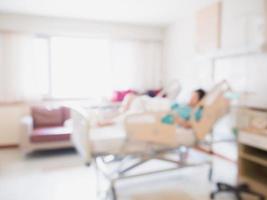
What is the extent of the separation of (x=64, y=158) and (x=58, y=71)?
173cm

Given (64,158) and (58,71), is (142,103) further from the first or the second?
(58,71)

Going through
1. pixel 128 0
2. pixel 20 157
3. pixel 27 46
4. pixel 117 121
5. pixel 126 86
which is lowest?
pixel 20 157

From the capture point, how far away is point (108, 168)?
3447 millimetres

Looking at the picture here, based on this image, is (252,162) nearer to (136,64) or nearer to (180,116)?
(180,116)

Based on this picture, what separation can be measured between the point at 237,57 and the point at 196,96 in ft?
2.68

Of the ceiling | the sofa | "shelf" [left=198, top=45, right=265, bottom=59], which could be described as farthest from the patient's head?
the sofa

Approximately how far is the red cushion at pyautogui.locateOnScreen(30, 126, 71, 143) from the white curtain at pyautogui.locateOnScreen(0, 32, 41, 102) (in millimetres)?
864

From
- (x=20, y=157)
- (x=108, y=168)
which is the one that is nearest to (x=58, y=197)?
(x=108, y=168)

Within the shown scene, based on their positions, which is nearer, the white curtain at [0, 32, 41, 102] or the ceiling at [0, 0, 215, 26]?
the ceiling at [0, 0, 215, 26]

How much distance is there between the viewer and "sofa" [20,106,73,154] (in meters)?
3.94

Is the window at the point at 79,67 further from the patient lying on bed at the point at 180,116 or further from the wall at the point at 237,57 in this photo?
the patient lying on bed at the point at 180,116

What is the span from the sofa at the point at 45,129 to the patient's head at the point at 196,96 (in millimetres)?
1884

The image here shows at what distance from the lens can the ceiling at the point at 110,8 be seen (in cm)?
384

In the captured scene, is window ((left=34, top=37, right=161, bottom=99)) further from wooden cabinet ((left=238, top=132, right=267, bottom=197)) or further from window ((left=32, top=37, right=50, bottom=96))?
wooden cabinet ((left=238, top=132, right=267, bottom=197))
